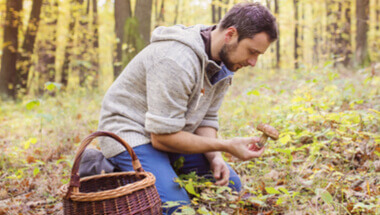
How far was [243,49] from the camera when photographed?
2.33 m

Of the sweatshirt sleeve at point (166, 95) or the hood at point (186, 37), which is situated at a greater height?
the hood at point (186, 37)

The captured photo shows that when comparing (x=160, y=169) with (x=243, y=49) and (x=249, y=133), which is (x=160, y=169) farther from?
(x=249, y=133)

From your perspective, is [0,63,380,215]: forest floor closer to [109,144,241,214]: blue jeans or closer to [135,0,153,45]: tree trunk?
[109,144,241,214]: blue jeans

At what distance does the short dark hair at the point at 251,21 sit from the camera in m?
2.24

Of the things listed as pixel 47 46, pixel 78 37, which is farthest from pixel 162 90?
pixel 47 46

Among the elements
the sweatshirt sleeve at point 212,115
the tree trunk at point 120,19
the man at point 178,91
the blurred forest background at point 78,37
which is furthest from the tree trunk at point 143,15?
the man at point 178,91

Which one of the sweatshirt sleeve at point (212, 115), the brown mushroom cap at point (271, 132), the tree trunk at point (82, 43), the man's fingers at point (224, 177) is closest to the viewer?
the brown mushroom cap at point (271, 132)

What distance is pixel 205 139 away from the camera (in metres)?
2.31

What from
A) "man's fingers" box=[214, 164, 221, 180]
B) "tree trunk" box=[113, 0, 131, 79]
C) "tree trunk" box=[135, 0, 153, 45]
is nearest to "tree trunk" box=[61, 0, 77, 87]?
"tree trunk" box=[113, 0, 131, 79]

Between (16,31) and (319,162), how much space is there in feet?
31.3

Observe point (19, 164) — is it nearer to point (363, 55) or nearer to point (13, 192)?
point (13, 192)

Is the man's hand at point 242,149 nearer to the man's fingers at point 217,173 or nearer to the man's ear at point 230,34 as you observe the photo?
the man's fingers at point 217,173

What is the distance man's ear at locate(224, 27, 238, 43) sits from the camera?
7.53 ft

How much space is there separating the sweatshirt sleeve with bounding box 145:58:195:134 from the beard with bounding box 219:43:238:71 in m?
0.31
